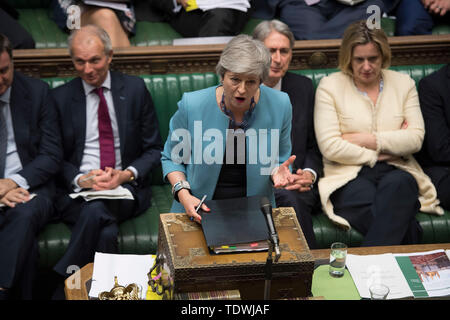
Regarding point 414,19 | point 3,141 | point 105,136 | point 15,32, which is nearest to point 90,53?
point 105,136

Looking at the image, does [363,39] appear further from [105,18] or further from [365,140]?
[105,18]

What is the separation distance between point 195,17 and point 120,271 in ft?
7.42

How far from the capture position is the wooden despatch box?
199cm

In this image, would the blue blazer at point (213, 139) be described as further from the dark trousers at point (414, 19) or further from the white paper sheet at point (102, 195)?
the dark trousers at point (414, 19)

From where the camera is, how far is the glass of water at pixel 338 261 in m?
2.38

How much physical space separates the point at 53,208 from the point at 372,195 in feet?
5.53

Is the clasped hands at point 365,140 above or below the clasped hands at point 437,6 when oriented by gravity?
below

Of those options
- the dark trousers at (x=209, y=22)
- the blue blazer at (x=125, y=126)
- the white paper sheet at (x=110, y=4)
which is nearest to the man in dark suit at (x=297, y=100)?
the dark trousers at (x=209, y=22)

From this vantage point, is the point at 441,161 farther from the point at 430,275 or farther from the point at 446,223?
the point at 430,275

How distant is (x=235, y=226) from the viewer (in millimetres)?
2184

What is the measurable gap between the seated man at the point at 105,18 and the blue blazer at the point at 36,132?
2.52 feet

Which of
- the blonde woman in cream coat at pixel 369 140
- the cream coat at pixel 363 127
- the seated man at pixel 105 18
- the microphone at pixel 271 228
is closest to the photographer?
the microphone at pixel 271 228

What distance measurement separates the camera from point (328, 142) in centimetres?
335

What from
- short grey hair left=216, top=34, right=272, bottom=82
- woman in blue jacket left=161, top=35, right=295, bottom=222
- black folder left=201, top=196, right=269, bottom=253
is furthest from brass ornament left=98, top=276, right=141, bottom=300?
short grey hair left=216, top=34, right=272, bottom=82
